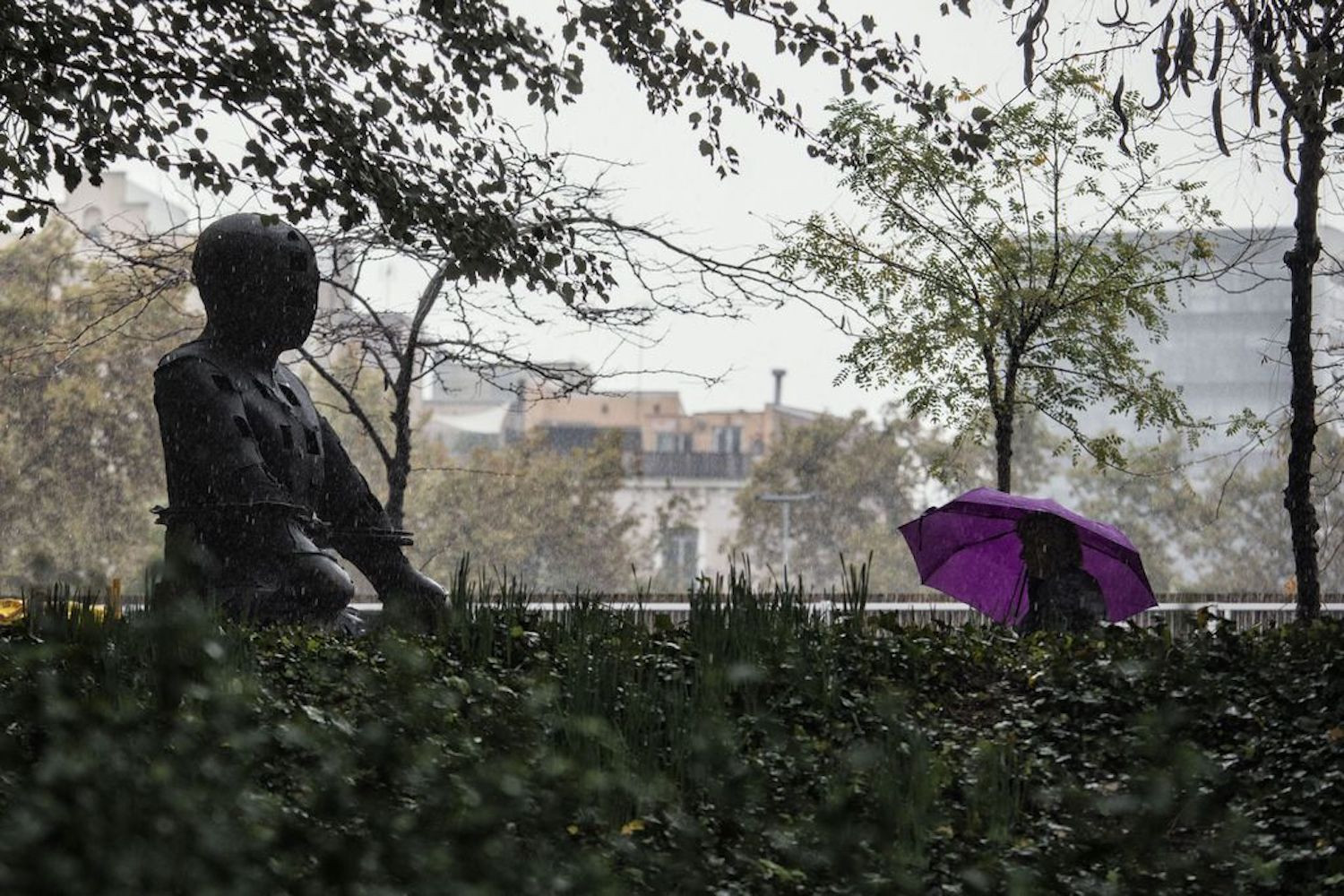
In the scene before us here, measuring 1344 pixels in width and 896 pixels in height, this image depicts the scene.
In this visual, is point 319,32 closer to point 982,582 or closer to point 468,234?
point 468,234

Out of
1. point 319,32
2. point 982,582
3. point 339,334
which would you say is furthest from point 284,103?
point 339,334

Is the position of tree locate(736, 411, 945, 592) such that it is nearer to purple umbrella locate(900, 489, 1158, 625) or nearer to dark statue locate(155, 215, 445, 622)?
purple umbrella locate(900, 489, 1158, 625)

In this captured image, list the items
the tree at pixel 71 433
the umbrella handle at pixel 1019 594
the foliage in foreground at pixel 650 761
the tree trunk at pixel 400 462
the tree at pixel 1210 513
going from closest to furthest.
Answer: the foliage in foreground at pixel 650 761 < the umbrella handle at pixel 1019 594 < the tree trunk at pixel 400 462 < the tree at pixel 71 433 < the tree at pixel 1210 513

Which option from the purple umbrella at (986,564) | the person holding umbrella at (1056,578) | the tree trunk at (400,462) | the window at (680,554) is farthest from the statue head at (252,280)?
the window at (680,554)

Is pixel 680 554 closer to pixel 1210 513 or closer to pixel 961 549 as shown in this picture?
pixel 1210 513

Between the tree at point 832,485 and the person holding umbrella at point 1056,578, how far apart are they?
47676mm

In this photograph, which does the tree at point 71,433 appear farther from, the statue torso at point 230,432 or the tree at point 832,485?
the statue torso at point 230,432

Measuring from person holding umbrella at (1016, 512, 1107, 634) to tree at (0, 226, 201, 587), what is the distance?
30170 millimetres

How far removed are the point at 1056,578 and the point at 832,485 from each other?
49.2 m

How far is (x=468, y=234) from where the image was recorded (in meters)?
8.01

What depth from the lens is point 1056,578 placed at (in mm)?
9719

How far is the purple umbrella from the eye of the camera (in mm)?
10773

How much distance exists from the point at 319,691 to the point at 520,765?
1.45 metres

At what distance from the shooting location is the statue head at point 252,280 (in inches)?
313
